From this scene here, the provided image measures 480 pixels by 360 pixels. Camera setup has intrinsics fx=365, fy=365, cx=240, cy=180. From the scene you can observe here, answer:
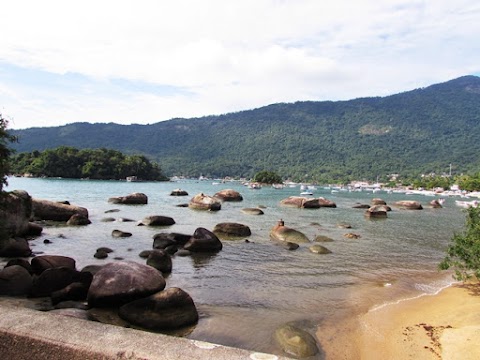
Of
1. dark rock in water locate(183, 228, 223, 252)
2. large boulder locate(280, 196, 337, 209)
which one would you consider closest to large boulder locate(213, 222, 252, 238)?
dark rock in water locate(183, 228, 223, 252)

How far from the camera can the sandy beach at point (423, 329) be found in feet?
23.0

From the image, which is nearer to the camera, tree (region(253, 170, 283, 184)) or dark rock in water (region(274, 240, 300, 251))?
dark rock in water (region(274, 240, 300, 251))

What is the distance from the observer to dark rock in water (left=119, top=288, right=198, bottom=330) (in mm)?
7961

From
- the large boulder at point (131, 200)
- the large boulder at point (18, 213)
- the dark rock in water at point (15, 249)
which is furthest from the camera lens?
the large boulder at point (131, 200)

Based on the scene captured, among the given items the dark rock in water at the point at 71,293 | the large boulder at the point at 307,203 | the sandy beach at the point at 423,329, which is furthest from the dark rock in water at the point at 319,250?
the large boulder at the point at 307,203

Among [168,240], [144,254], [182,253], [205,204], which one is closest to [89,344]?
[144,254]

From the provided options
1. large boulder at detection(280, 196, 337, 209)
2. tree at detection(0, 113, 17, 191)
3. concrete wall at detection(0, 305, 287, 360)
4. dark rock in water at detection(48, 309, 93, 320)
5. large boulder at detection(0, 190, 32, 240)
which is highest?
tree at detection(0, 113, 17, 191)

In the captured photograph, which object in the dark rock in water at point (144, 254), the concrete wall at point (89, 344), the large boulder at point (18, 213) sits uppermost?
the concrete wall at point (89, 344)

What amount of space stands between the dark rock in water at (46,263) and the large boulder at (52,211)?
1368cm

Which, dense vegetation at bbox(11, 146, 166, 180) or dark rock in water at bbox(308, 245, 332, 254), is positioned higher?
dense vegetation at bbox(11, 146, 166, 180)

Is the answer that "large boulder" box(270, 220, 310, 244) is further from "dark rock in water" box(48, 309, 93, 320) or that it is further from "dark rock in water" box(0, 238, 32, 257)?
"dark rock in water" box(48, 309, 93, 320)

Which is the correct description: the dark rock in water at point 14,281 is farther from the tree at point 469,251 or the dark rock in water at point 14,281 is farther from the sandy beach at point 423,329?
the tree at point 469,251

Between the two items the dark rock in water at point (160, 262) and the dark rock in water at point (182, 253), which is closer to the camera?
the dark rock in water at point (160, 262)

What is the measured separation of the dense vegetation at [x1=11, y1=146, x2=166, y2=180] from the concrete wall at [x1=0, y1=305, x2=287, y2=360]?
118 metres
